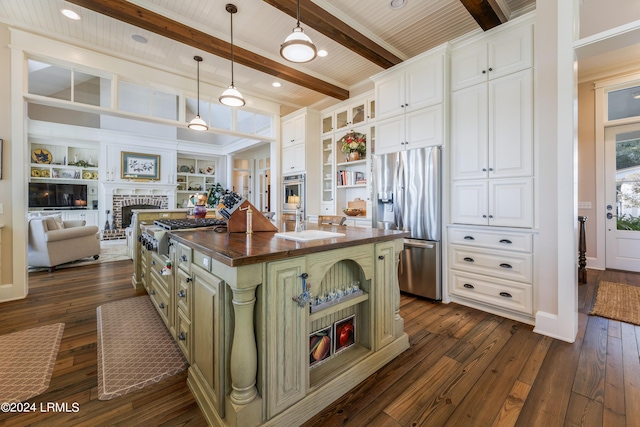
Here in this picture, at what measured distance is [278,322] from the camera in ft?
4.39

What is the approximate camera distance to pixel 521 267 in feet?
8.52

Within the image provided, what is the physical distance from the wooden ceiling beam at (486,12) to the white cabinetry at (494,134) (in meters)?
0.13

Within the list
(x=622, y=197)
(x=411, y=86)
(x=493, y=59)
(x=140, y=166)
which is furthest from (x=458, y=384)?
(x=140, y=166)

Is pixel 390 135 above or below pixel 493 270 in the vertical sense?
above

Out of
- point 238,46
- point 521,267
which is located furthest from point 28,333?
point 521,267

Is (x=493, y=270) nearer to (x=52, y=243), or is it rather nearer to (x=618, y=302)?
(x=618, y=302)

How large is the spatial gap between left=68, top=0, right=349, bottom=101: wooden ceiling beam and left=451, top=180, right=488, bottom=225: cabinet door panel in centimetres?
288

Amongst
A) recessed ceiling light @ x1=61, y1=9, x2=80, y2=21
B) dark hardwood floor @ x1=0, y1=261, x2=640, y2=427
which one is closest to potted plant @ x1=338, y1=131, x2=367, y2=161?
dark hardwood floor @ x1=0, y1=261, x2=640, y2=427

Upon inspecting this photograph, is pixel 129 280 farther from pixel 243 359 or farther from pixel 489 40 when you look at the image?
pixel 489 40

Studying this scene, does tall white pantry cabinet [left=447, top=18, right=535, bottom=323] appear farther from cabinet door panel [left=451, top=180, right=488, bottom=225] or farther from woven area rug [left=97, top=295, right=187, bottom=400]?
woven area rug [left=97, top=295, right=187, bottom=400]

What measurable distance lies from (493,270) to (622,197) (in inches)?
135

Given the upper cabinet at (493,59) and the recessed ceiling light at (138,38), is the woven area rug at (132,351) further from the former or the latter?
the upper cabinet at (493,59)

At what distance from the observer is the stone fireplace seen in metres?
7.71

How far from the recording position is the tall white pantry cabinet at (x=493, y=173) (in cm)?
256
